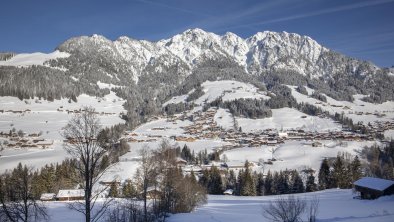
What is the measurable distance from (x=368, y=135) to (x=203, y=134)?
274ft

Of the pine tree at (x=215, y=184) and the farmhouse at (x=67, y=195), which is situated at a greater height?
the farmhouse at (x=67, y=195)

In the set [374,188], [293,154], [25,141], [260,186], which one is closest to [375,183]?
[374,188]

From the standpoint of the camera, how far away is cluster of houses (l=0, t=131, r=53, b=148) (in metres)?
146

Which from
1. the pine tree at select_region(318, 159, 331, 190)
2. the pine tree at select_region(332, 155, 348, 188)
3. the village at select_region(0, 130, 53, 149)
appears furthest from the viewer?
the village at select_region(0, 130, 53, 149)

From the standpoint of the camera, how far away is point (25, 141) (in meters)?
154

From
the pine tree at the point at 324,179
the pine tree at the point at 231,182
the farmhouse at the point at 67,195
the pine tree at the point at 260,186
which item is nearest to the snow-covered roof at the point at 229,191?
the pine tree at the point at 231,182

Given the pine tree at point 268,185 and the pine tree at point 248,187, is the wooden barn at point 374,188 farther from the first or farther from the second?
the pine tree at point 268,185

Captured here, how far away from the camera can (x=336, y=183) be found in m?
80.6

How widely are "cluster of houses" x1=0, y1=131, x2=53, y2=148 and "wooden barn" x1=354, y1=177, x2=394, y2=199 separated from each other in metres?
129

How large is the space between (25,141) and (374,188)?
142 m

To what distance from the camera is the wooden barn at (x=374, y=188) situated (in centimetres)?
4653

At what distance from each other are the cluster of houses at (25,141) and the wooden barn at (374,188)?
422ft

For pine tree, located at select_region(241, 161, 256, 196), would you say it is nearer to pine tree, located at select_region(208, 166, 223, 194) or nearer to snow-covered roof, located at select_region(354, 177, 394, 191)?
pine tree, located at select_region(208, 166, 223, 194)

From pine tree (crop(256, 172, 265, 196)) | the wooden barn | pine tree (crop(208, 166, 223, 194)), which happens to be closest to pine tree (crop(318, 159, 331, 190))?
pine tree (crop(256, 172, 265, 196))
